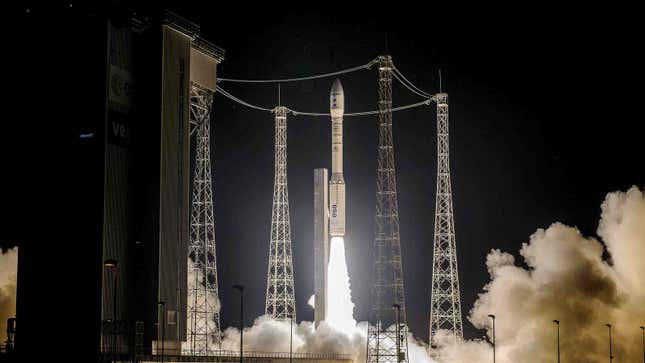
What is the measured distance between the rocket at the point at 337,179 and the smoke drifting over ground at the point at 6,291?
22.3 meters

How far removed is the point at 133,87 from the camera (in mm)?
72750

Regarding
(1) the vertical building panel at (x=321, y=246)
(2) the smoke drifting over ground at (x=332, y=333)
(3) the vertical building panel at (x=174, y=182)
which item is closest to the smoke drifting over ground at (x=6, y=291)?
(3) the vertical building panel at (x=174, y=182)

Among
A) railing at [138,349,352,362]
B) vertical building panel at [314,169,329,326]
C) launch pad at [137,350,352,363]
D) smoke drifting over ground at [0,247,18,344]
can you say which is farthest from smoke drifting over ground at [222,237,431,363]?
smoke drifting over ground at [0,247,18,344]

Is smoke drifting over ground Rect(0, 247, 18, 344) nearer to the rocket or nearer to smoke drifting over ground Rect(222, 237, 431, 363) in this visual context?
smoke drifting over ground Rect(222, 237, 431, 363)

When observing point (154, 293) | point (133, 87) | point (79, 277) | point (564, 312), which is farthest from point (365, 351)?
point (79, 277)

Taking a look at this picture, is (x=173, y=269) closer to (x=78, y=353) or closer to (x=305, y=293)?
(x=78, y=353)

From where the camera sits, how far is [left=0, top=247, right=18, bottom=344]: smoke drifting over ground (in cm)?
8784

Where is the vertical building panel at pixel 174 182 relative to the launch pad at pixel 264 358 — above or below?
Answer: above

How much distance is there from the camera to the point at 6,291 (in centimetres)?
8894

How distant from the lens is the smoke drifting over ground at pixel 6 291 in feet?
288

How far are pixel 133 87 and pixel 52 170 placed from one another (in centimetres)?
1555

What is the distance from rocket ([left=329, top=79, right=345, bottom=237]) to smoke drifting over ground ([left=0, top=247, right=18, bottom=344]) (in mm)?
22346

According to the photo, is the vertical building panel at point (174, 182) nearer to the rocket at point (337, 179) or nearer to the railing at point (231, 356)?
the railing at point (231, 356)

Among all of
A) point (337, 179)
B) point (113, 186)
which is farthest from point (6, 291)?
point (337, 179)
